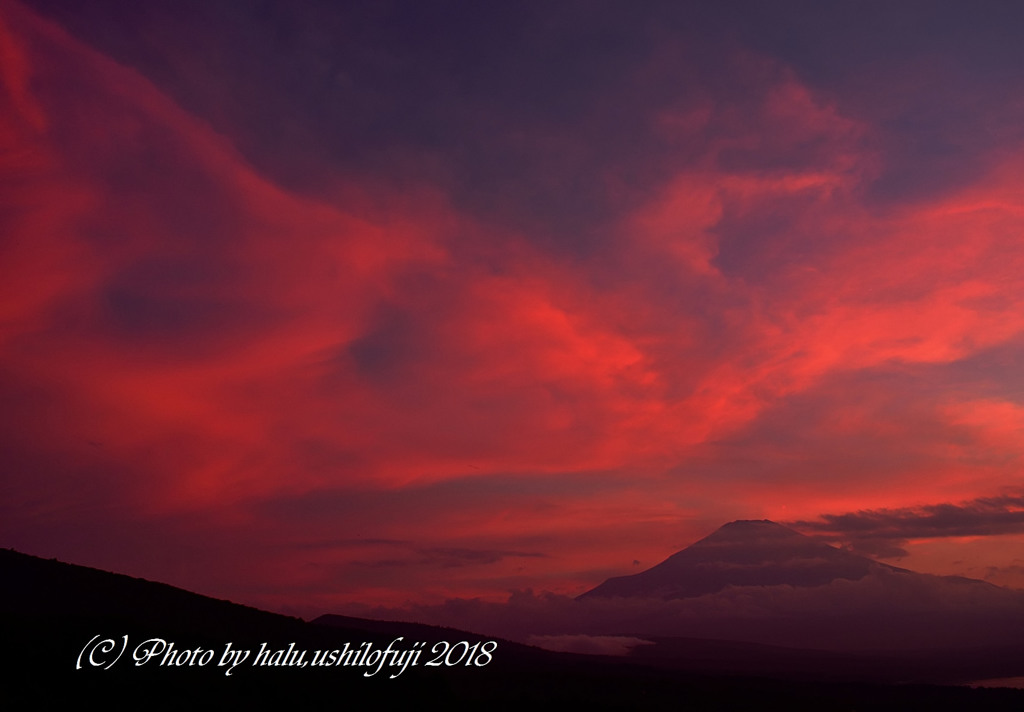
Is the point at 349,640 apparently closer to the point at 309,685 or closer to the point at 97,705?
the point at 309,685

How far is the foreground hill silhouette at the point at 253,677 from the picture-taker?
46.3 m

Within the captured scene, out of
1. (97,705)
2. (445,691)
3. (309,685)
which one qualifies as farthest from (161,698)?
(445,691)

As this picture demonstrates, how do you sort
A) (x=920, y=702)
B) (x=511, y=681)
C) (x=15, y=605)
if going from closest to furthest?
1. (x=15, y=605)
2. (x=511, y=681)
3. (x=920, y=702)

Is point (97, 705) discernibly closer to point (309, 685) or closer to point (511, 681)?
point (309, 685)

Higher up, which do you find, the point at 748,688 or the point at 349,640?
the point at 349,640

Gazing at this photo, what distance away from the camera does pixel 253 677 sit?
53.0 metres

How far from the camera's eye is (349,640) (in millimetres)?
104875

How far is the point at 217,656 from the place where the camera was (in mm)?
57719

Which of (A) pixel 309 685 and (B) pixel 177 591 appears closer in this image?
(A) pixel 309 685

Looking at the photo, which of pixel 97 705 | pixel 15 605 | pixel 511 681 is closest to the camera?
pixel 97 705

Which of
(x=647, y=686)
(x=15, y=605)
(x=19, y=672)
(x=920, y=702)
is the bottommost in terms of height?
(x=920, y=702)

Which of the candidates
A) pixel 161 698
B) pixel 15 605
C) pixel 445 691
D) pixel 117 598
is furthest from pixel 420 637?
pixel 161 698

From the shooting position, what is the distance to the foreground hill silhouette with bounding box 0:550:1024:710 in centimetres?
4634

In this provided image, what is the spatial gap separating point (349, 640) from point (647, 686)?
158 ft
